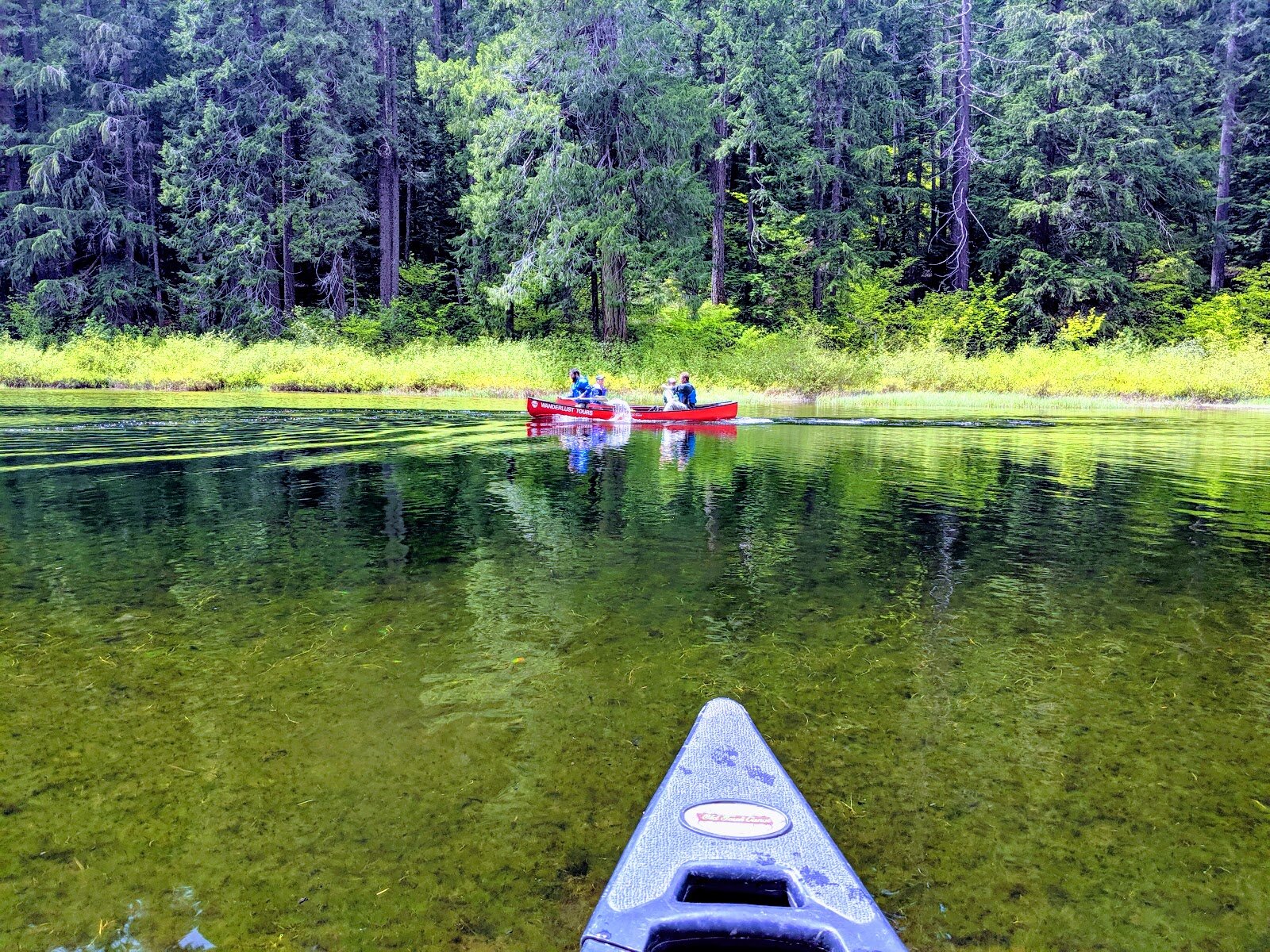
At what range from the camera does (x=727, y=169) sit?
38.7m

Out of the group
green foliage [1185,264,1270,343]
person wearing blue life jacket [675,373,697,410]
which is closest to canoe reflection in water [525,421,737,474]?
person wearing blue life jacket [675,373,697,410]

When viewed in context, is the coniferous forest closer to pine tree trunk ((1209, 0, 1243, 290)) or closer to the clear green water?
pine tree trunk ((1209, 0, 1243, 290))

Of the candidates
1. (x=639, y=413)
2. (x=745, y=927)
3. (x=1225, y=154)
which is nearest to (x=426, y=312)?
(x=639, y=413)

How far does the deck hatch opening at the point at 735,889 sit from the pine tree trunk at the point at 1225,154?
43.2 metres

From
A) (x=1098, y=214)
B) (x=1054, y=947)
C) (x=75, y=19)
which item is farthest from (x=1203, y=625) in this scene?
(x=75, y=19)

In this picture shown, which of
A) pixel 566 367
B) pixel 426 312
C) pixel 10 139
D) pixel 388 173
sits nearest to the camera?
pixel 566 367

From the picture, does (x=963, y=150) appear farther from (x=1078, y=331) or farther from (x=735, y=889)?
(x=735, y=889)

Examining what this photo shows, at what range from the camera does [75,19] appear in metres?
38.4

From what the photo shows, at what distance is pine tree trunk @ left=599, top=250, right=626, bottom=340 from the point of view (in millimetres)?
31234

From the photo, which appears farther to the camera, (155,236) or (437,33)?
(437,33)

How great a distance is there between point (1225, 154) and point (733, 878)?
45.5 metres

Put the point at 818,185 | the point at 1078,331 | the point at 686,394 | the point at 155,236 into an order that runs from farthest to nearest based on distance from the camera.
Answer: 1. the point at 155,236
2. the point at 818,185
3. the point at 1078,331
4. the point at 686,394

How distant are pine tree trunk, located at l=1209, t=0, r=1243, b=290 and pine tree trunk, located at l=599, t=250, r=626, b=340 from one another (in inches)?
993

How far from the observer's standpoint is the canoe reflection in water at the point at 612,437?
13492 mm
